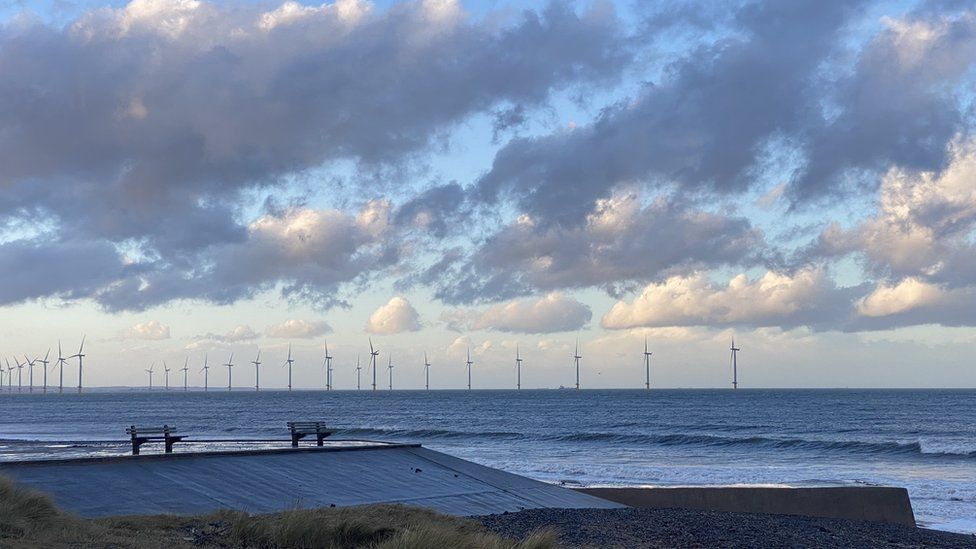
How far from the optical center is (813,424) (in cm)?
8675

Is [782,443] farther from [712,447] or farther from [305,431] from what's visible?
[305,431]

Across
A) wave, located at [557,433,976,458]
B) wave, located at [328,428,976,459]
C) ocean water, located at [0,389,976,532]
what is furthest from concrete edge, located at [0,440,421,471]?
wave, located at [557,433,976,458]

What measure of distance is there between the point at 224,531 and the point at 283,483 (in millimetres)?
7367

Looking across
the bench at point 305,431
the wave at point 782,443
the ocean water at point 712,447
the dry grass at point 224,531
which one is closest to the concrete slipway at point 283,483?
the bench at point 305,431

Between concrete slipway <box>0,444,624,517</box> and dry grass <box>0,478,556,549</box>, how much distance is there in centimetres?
265

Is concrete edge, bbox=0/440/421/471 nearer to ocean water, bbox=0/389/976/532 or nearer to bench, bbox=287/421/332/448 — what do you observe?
bench, bbox=287/421/332/448

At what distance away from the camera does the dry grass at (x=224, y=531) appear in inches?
521

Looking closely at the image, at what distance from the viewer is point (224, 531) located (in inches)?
633

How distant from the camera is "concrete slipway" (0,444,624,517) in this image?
20328 mm

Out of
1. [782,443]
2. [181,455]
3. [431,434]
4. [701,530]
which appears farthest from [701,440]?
[181,455]

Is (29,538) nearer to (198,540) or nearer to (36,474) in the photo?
(198,540)

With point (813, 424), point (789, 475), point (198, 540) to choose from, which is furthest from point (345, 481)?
point (813, 424)

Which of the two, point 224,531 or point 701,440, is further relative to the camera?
point 701,440

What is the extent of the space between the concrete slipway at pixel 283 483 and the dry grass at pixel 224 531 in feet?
8.71
